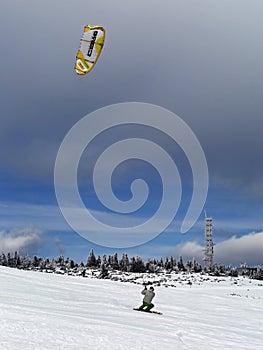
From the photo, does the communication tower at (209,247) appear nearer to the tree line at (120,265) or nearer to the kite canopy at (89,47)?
the tree line at (120,265)

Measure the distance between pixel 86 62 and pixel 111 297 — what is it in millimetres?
14439

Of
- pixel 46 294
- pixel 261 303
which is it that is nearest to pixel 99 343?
pixel 46 294

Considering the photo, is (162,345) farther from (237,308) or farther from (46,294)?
(237,308)

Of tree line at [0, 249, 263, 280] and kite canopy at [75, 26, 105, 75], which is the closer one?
kite canopy at [75, 26, 105, 75]

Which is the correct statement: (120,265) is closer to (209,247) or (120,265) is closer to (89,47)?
(209,247)

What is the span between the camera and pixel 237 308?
2673 cm

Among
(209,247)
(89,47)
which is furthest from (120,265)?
(89,47)

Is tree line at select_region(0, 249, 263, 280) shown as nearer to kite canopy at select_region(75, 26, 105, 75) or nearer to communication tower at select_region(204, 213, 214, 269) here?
communication tower at select_region(204, 213, 214, 269)

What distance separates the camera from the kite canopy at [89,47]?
2516cm

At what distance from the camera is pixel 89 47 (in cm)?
2531

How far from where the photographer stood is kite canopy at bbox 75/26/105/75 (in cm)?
2516

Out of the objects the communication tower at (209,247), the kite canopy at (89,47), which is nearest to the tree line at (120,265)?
the communication tower at (209,247)

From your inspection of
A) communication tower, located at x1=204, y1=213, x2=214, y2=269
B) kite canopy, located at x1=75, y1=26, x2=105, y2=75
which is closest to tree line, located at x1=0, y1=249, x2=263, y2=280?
communication tower, located at x1=204, y1=213, x2=214, y2=269

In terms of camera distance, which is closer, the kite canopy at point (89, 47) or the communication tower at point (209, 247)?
the kite canopy at point (89, 47)
